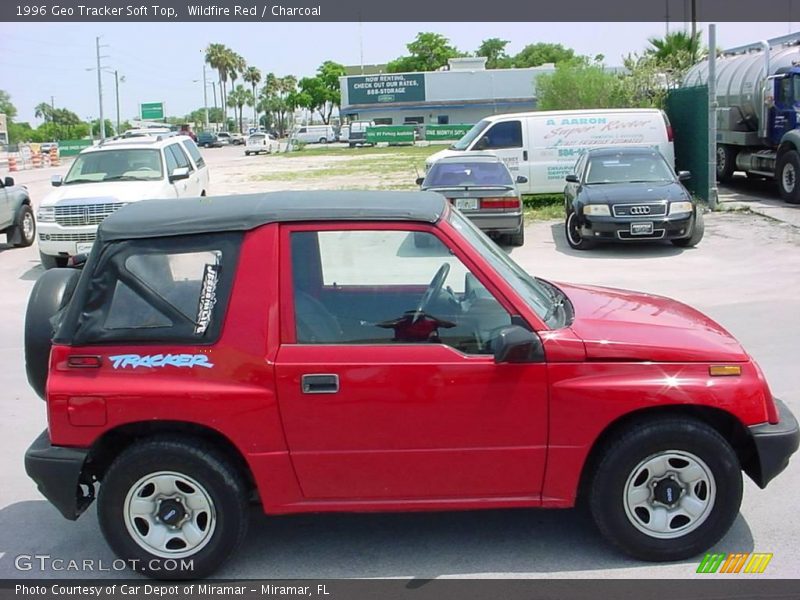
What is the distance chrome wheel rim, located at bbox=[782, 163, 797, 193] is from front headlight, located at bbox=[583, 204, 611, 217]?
6.86 m

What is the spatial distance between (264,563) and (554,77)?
2757cm

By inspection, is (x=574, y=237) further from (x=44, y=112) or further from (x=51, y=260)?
(x=44, y=112)

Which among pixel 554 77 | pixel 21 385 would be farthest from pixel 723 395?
pixel 554 77

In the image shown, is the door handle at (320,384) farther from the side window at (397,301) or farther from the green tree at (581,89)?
the green tree at (581,89)

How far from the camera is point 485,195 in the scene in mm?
13641

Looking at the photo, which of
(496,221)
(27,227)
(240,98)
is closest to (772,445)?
(496,221)

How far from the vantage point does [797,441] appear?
4.04m

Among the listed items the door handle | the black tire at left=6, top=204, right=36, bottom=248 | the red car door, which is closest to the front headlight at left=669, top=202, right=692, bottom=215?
the red car door

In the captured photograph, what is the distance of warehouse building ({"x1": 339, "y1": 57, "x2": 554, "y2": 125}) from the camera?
7144cm

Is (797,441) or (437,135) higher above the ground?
(437,135)

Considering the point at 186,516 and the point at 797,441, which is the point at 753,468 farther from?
the point at 186,516

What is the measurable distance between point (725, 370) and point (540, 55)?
363 ft

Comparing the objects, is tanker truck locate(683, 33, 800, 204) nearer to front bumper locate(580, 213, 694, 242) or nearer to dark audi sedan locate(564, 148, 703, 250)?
dark audi sedan locate(564, 148, 703, 250)

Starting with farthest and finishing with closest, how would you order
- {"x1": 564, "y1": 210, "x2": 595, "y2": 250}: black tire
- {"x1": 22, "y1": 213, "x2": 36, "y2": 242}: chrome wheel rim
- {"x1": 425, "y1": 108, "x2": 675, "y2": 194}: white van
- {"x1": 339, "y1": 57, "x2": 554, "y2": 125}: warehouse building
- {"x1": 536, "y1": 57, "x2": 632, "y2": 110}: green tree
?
{"x1": 339, "y1": 57, "x2": 554, "y2": 125}: warehouse building
{"x1": 536, "y1": 57, "x2": 632, "y2": 110}: green tree
{"x1": 425, "y1": 108, "x2": 675, "y2": 194}: white van
{"x1": 22, "y1": 213, "x2": 36, "y2": 242}: chrome wheel rim
{"x1": 564, "y1": 210, "x2": 595, "y2": 250}: black tire
